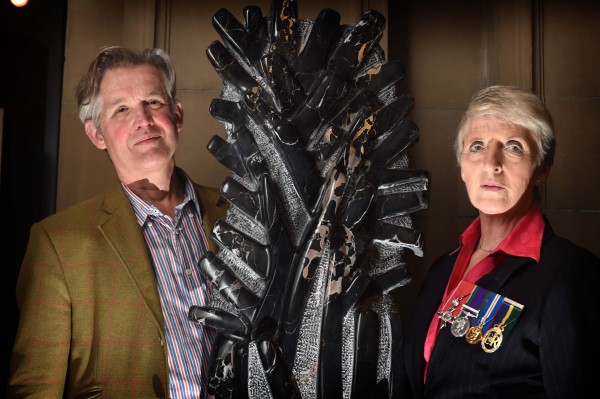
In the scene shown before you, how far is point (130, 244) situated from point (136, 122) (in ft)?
1.06

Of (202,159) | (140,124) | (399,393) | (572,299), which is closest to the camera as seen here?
(572,299)

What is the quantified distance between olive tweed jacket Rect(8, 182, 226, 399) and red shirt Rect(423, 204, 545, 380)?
0.67m

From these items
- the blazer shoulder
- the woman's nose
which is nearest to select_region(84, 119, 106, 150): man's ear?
the blazer shoulder

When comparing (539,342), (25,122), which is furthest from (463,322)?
(25,122)

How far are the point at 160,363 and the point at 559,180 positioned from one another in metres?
2.01

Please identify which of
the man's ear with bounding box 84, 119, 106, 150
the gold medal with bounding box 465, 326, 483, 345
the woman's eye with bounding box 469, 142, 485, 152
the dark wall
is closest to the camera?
the gold medal with bounding box 465, 326, 483, 345

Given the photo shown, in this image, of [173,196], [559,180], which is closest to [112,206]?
[173,196]

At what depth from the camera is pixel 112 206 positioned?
2100mm

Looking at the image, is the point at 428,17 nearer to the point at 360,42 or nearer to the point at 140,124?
the point at 360,42

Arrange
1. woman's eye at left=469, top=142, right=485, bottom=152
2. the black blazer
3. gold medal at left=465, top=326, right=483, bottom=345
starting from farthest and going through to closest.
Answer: woman's eye at left=469, top=142, right=485, bottom=152 < gold medal at left=465, top=326, right=483, bottom=345 < the black blazer

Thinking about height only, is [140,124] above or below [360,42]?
below

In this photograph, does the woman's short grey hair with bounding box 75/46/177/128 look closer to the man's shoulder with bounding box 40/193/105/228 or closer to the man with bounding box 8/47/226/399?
the man with bounding box 8/47/226/399

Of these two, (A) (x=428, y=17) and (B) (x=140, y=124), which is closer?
(B) (x=140, y=124)

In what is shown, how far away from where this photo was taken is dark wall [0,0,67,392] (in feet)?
9.82
